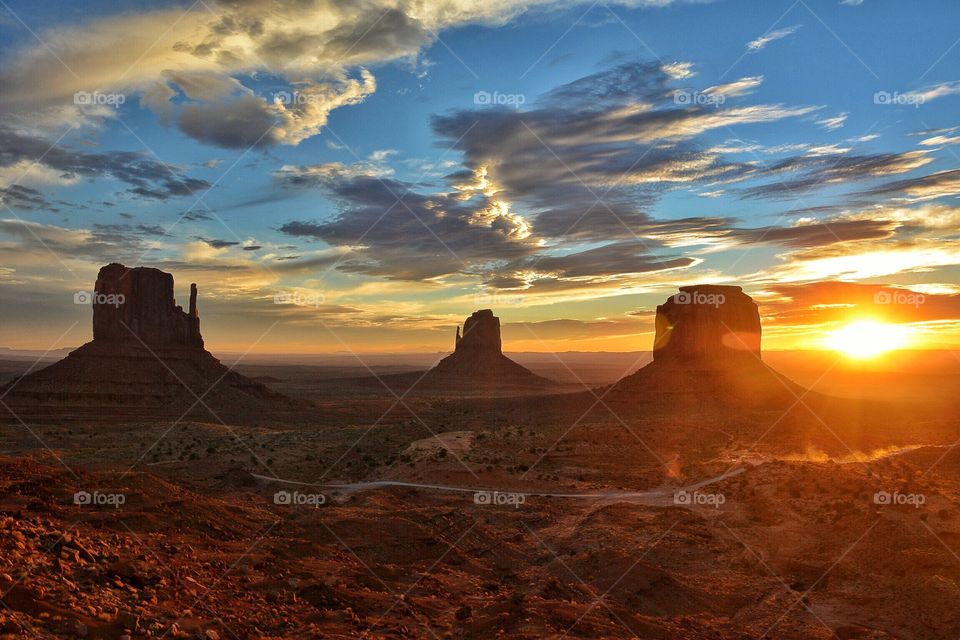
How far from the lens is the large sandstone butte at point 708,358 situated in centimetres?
7831

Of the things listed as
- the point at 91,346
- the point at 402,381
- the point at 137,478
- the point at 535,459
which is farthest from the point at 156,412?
the point at 402,381

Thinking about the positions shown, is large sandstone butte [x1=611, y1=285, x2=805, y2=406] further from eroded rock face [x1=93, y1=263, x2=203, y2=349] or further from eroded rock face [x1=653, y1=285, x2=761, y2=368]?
eroded rock face [x1=93, y1=263, x2=203, y2=349]

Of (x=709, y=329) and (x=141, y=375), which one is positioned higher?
(x=709, y=329)

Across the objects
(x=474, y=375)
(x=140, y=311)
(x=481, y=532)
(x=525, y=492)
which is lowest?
(x=525, y=492)

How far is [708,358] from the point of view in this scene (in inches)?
3371

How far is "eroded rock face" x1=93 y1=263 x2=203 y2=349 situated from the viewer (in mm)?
86312

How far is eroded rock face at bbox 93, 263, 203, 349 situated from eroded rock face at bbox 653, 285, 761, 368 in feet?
231

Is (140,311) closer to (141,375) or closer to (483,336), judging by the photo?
(141,375)

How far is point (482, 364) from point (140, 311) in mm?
79732

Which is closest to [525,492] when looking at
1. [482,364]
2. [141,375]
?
[141,375]

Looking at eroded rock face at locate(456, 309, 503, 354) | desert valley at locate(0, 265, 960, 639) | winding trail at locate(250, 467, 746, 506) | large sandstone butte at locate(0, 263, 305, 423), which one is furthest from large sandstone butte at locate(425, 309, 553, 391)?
winding trail at locate(250, 467, 746, 506)

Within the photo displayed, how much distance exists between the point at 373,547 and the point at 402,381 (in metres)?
134

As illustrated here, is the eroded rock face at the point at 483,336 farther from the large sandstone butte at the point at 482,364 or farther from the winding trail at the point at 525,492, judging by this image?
the winding trail at the point at 525,492

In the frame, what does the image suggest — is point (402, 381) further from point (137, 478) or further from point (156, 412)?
point (137, 478)
